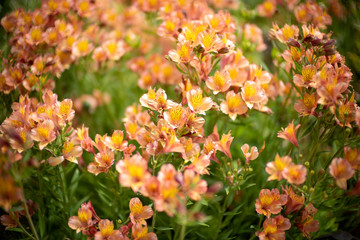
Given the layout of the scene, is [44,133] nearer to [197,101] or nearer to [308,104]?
[197,101]

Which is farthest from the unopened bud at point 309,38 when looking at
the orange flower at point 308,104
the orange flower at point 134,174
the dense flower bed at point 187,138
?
the orange flower at point 134,174

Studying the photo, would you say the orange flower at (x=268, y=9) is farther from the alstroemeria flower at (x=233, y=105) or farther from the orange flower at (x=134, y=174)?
the orange flower at (x=134, y=174)

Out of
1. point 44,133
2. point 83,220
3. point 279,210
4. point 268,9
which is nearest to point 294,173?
point 279,210

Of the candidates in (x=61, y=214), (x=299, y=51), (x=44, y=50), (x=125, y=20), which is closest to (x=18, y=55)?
(x=44, y=50)

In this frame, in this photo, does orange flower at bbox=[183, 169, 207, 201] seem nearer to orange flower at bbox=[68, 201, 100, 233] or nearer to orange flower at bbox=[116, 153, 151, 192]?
orange flower at bbox=[116, 153, 151, 192]

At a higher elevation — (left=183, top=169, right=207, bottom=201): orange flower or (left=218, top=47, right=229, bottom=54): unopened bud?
(left=218, top=47, right=229, bottom=54): unopened bud

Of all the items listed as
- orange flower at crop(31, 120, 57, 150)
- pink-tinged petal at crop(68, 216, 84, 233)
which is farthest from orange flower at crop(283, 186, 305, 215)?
orange flower at crop(31, 120, 57, 150)
